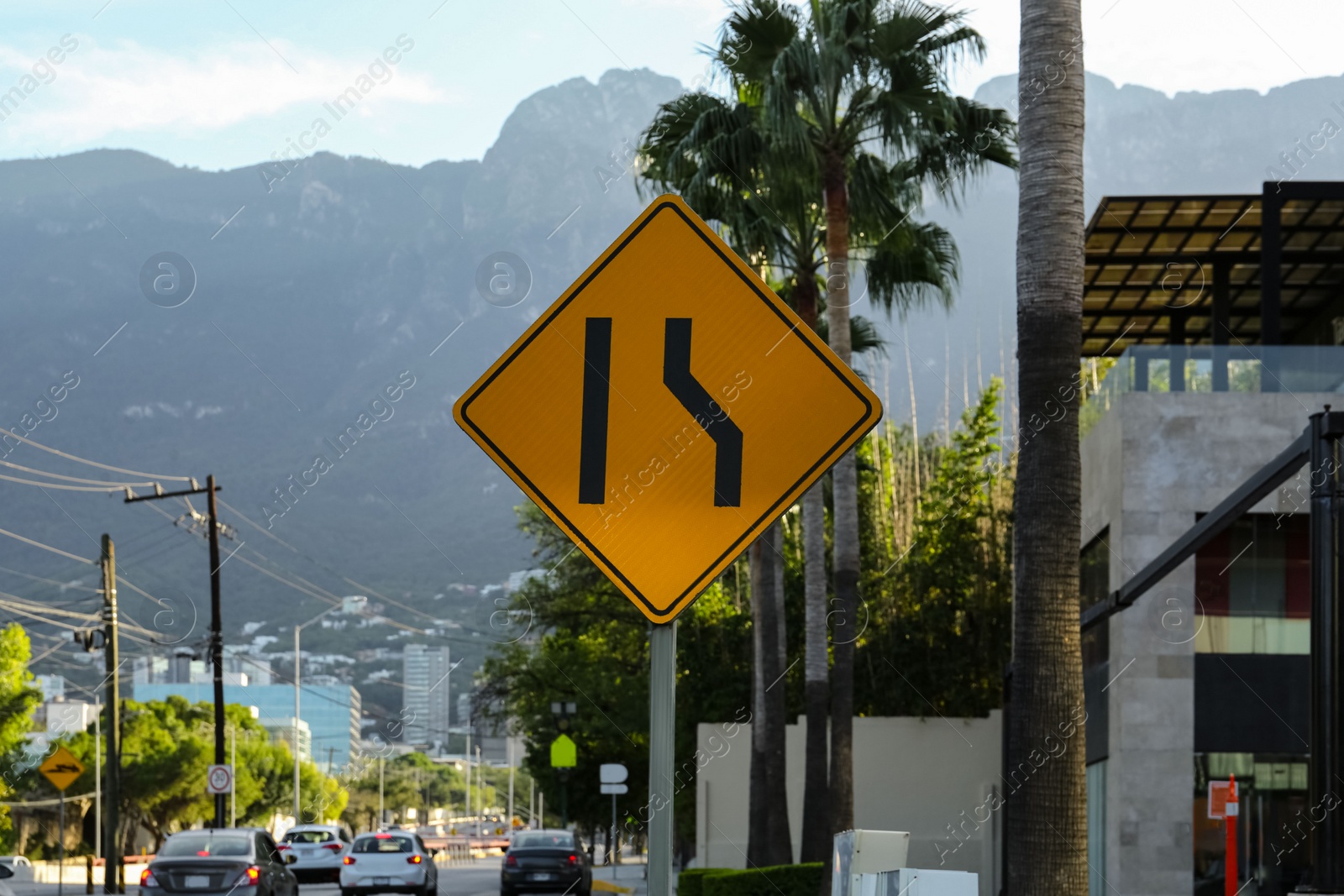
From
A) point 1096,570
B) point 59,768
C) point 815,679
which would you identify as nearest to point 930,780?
point 1096,570

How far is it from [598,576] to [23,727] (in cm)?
2083

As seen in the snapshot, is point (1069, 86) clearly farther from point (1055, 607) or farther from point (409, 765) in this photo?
point (409, 765)

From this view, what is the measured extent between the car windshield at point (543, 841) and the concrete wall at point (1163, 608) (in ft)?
37.6

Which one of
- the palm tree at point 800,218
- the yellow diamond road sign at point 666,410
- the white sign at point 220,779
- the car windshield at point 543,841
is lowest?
the car windshield at point 543,841

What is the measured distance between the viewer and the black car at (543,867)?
29969 millimetres

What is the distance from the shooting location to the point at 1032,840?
9.48 m

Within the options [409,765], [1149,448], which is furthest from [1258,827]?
[409,765]

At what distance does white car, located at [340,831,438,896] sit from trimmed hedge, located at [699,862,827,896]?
9442mm

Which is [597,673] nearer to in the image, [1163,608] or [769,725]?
[769,725]

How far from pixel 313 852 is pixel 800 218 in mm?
22772

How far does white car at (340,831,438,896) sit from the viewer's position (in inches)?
1131

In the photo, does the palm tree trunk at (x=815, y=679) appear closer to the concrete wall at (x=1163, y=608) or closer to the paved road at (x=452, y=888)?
the concrete wall at (x=1163, y=608)

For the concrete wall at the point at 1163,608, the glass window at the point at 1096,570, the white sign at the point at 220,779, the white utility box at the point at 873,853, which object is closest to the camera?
the white utility box at the point at 873,853

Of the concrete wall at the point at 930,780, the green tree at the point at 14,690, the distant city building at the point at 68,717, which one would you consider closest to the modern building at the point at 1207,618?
the concrete wall at the point at 930,780
